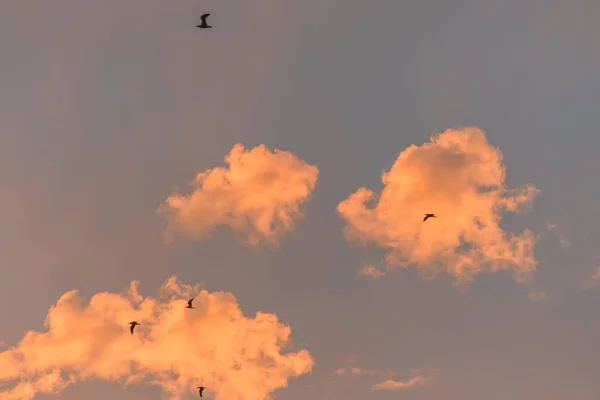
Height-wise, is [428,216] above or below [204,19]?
below

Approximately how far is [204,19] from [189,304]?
7618cm

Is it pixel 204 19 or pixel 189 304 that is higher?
pixel 204 19

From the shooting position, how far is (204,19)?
559ft

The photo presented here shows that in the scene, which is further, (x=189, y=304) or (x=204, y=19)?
(x=189, y=304)

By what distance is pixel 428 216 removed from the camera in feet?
625

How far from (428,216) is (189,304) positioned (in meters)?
68.0

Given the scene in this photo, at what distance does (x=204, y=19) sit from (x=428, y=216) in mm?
74468

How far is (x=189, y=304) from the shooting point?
199875mm

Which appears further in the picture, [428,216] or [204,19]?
[428,216]
